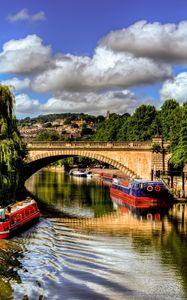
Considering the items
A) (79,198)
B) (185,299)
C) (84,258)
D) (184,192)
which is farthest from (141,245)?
(79,198)

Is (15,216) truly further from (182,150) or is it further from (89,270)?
(182,150)

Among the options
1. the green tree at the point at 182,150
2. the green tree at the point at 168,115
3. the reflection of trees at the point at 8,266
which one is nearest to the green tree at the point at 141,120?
the green tree at the point at 168,115

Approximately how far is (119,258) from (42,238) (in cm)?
776

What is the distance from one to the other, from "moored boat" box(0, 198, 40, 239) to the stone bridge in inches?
1100

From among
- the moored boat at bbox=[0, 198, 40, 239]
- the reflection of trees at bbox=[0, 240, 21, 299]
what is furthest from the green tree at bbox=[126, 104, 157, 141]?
the reflection of trees at bbox=[0, 240, 21, 299]

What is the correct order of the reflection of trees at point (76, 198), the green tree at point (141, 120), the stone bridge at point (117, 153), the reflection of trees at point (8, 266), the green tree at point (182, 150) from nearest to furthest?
the reflection of trees at point (8, 266)
the reflection of trees at point (76, 198)
the green tree at point (182, 150)
the stone bridge at point (117, 153)
the green tree at point (141, 120)

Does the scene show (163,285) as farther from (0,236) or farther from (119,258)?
(0,236)

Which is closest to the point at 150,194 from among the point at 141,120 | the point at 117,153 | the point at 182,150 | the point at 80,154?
the point at 182,150

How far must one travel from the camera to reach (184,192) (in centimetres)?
5781

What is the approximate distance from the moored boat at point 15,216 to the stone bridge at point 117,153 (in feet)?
91.7

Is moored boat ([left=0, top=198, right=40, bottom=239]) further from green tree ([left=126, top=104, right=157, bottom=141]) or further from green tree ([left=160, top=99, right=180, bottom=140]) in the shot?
green tree ([left=126, top=104, right=157, bottom=141])

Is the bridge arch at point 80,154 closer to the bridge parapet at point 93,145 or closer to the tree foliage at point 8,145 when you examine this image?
the bridge parapet at point 93,145

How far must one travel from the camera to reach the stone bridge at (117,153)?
68.9 m

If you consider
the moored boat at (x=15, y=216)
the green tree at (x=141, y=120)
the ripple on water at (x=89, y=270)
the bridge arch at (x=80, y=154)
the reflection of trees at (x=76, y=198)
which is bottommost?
the ripple on water at (x=89, y=270)
